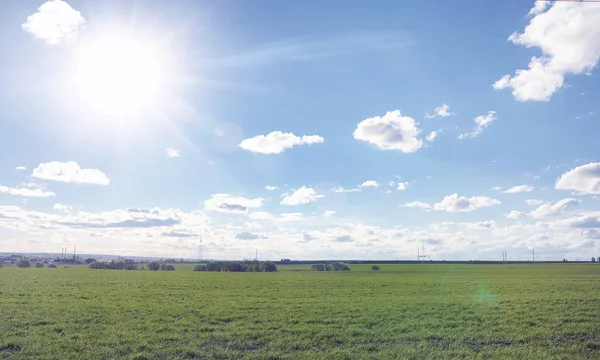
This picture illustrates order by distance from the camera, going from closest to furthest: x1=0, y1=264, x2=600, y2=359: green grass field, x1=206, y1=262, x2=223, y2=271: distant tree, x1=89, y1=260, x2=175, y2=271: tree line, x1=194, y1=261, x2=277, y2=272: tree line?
1. x1=0, y1=264, x2=600, y2=359: green grass field
2. x1=194, y1=261, x2=277, y2=272: tree line
3. x1=206, y1=262, x2=223, y2=271: distant tree
4. x1=89, y1=260, x2=175, y2=271: tree line

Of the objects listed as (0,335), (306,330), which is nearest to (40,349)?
(0,335)

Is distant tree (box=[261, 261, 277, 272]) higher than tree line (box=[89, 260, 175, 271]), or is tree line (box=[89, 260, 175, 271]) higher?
distant tree (box=[261, 261, 277, 272])

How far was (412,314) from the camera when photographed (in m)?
26.7

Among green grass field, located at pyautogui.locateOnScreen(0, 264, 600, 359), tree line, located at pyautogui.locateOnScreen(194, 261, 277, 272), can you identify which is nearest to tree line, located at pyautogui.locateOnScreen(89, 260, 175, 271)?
tree line, located at pyautogui.locateOnScreen(194, 261, 277, 272)

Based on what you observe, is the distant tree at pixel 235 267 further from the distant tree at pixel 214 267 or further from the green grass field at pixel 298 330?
the green grass field at pixel 298 330

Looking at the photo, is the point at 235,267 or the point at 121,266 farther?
the point at 121,266

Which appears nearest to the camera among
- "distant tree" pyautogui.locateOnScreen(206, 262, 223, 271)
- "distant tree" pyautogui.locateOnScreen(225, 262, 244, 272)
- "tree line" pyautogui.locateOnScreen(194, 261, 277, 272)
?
"tree line" pyautogui.locateOnScreen(194, 261, 277, 272)

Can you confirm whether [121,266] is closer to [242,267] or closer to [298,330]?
[242,267]

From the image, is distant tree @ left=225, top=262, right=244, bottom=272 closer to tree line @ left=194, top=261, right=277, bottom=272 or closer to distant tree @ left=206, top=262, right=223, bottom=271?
tree line @ left=194, top=261, right=277, bottom=272

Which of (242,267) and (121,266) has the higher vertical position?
(242,267)

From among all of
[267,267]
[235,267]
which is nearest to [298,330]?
[267,267]

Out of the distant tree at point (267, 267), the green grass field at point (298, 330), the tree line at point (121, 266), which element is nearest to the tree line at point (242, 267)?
the distant tree at point (267, 267)

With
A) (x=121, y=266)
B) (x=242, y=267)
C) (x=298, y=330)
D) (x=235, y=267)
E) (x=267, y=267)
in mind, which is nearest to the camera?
(x=298, y=330)

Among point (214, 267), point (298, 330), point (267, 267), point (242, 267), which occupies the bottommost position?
point (214, 267)
